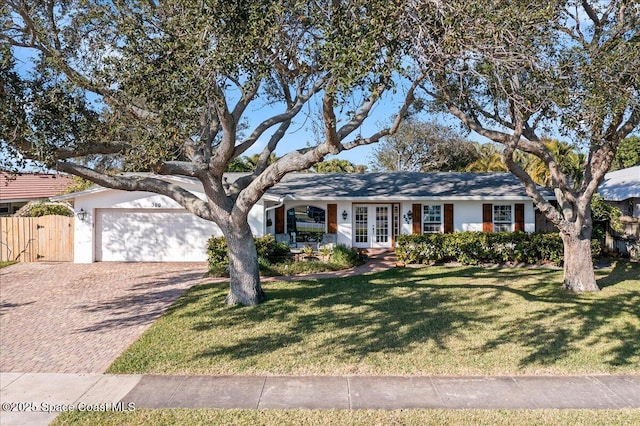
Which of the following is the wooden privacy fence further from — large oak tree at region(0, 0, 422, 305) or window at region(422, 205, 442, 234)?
window at region(422, 205, 442, 234)

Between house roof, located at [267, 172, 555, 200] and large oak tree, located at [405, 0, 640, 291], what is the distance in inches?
256

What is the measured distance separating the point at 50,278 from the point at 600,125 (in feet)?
54.4

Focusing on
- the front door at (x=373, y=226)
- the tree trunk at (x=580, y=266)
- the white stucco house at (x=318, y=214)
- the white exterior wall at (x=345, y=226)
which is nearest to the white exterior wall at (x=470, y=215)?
the white stucco house at (x=318, y=214)

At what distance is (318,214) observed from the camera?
63.3ft

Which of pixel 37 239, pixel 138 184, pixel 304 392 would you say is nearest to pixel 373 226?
pixel 138 184

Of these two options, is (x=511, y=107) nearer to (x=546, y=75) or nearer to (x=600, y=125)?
(x=600, y=125)

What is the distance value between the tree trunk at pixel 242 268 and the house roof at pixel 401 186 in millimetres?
6901

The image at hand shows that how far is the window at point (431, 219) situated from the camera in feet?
62.5

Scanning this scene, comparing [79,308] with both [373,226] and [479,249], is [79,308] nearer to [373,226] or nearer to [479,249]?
[373,226]

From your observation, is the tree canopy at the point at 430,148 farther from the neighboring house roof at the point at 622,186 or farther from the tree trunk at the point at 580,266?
the tree trunk at the point at 580,266

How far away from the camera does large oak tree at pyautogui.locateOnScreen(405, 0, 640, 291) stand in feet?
23.1

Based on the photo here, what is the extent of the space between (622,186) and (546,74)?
660 inches

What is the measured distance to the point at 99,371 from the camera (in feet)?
21.2

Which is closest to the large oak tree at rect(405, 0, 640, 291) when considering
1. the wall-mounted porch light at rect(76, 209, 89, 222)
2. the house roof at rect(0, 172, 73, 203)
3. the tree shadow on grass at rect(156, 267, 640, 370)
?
the tree shadow on grass at rect(156, 267, 640, 370)
